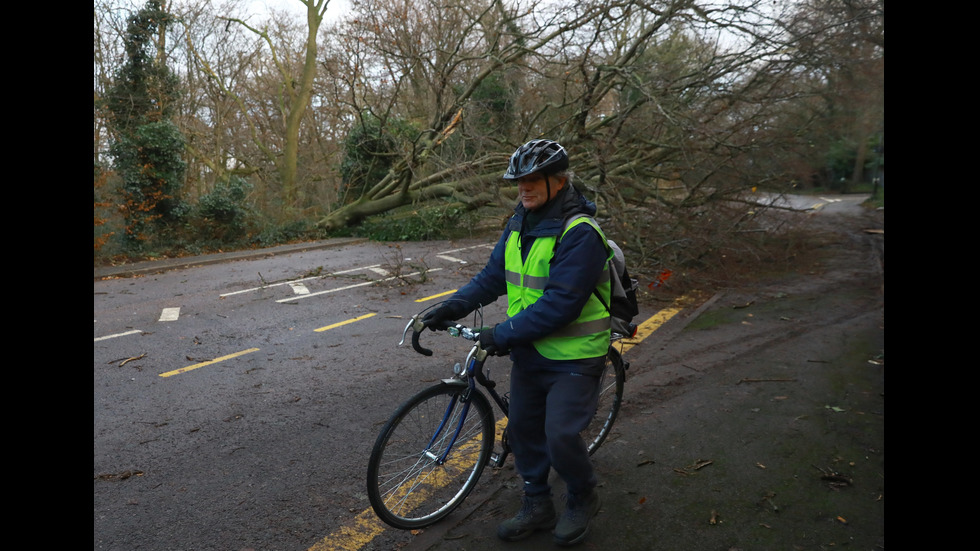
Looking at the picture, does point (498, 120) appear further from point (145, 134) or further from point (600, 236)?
point (600, 236)

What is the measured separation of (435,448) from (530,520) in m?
0.63

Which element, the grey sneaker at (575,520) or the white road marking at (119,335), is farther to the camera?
the white road marking at (119,335)

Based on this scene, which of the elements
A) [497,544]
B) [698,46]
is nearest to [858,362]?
[497,544]

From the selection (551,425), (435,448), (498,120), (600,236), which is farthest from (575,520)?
(498,120)

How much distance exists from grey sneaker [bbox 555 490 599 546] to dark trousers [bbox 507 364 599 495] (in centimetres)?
6

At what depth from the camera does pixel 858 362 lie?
19.1 ft

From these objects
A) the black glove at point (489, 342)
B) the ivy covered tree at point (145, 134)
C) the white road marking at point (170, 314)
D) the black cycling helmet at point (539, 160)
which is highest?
the ivy covered tree at point (145, 134)

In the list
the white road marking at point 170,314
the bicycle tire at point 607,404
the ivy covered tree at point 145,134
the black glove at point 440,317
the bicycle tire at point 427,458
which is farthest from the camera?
the ivy covered tree at point 145,134

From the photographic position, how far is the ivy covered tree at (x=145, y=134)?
1462cm

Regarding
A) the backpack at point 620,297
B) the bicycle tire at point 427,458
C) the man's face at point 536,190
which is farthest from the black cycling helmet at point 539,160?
the bicycle tire at point 427,458

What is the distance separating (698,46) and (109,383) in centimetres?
1245

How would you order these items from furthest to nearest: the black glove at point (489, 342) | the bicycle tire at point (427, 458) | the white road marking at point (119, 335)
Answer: the white road marking at point (119, 335) → the bicycle tire at point (427, 458) → the black glove at point (489, 342)

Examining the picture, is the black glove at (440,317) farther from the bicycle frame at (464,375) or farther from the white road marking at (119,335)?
the white road marking at (119,335)

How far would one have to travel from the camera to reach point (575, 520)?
307 centimetres
